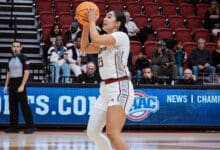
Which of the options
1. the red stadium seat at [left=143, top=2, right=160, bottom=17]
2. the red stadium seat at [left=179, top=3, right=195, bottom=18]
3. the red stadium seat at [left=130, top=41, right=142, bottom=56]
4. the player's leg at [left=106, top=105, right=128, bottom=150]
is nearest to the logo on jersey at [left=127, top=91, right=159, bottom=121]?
the red stadium seat at [left=130, top=41, right=142, bottom=56]

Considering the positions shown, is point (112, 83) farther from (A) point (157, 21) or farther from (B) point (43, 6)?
(A) point (157, 21)

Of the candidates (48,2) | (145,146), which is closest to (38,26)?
(48,2)

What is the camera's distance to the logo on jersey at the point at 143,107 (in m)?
15.4

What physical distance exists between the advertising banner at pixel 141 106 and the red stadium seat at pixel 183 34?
4818 mm

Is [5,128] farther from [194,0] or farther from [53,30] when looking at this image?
[194,0]

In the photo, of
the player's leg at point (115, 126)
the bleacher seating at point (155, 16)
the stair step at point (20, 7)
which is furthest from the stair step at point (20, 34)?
the player's leg at point (115, 126)

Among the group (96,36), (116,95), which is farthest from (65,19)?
(96,36)

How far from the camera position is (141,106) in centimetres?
1535

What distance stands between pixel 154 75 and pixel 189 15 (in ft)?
19.8

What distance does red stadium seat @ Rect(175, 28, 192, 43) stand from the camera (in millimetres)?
20136

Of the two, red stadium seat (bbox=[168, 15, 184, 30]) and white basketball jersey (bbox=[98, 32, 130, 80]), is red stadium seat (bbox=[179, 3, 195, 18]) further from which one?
white basketball jersey (bbox=[98, 32, 130, 80])

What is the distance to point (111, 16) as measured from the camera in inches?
292

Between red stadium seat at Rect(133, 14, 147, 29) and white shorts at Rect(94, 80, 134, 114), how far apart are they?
13.0 meters

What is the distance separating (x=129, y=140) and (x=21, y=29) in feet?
27.1
